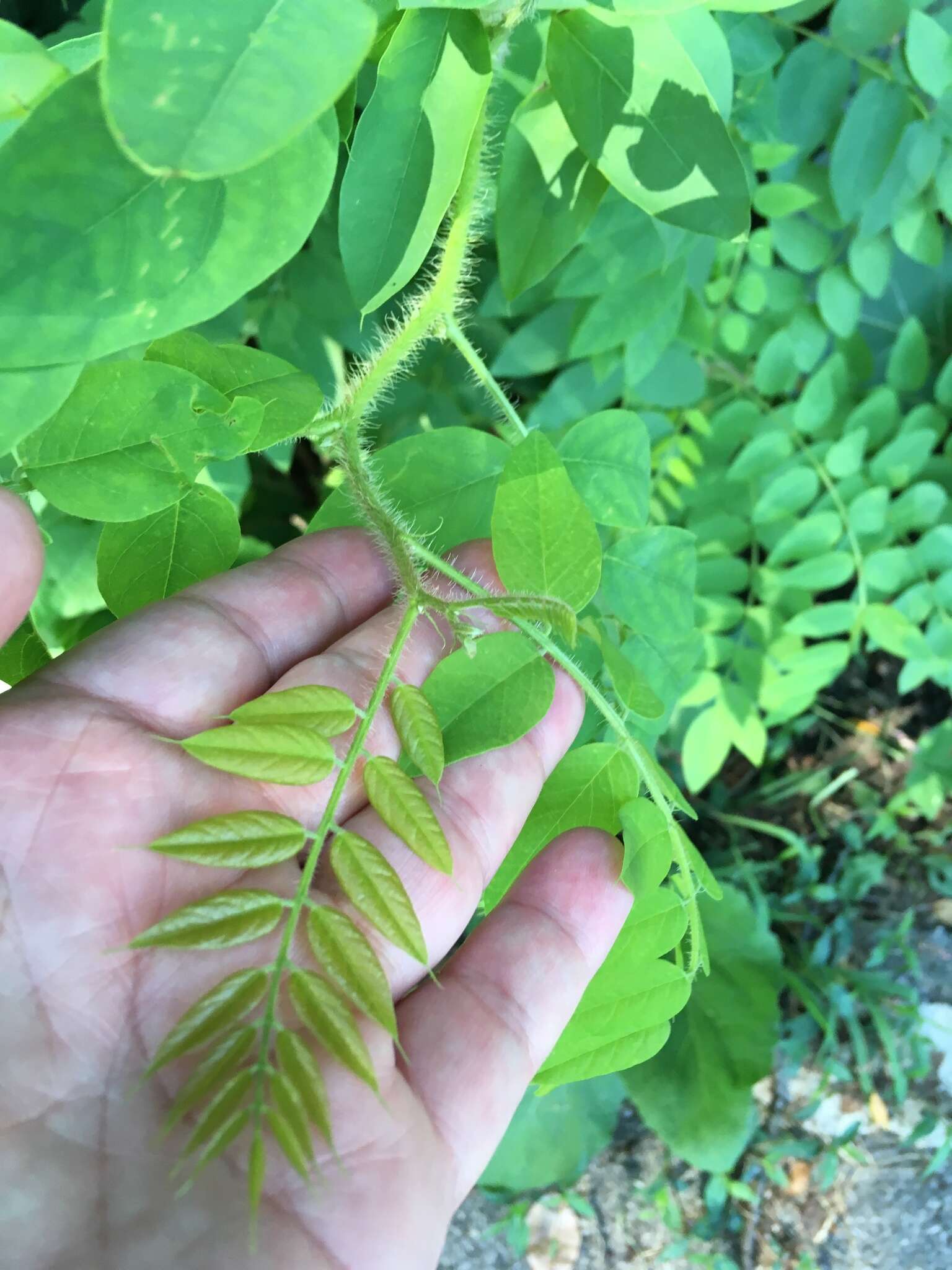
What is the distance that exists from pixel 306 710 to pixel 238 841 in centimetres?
14

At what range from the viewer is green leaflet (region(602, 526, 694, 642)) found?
1157 millimetres

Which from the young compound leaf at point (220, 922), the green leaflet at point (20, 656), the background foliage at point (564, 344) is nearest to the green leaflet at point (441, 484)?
the background foliage at point (564, 344)

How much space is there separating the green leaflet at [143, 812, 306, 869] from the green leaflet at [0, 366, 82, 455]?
34 centimetres

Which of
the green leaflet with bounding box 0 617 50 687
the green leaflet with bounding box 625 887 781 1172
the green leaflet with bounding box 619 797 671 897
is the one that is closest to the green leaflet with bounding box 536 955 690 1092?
the green leaflet with bounding box 619 797 671 897

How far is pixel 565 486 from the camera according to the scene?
0.92m

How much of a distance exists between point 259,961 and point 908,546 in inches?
61.1

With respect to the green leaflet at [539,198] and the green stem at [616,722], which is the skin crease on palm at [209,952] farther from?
the green leaflet at [539,198]

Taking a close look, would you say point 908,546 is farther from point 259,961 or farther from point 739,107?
point 259,961

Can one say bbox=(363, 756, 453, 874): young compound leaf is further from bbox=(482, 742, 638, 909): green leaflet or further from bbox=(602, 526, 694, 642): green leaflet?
bbox=(602, 526, 694, 642): green leaflet

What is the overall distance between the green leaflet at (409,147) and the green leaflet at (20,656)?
579 millimetres

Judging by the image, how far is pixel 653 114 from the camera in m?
0.86

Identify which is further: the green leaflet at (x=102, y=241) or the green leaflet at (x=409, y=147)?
the green leaflet at (x=409, y=147)

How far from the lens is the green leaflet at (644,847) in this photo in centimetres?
97

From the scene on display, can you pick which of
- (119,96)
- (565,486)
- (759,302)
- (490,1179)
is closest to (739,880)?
(490,1179)
